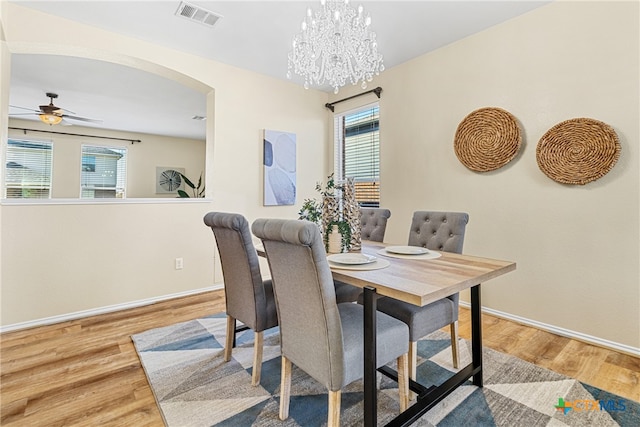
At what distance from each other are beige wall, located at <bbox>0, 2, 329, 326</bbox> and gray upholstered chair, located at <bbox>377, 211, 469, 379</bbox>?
2.22m

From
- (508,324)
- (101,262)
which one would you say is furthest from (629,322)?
(101,262)

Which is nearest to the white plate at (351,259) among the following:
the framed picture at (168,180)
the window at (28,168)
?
the framed picture at (168,180)

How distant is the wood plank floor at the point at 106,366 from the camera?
5.18 ft

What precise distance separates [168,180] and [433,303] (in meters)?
7.05

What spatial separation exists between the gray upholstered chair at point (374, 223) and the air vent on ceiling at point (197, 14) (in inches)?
81.8

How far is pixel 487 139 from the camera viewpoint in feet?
9.18

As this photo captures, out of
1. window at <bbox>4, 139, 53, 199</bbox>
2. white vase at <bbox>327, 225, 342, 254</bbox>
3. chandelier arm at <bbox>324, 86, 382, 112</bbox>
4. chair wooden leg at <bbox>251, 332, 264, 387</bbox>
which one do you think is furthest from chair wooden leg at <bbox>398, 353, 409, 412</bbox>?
window at <bbox>4, 139, 53, 199</bbox>

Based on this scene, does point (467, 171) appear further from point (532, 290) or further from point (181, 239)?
point (181, 239)

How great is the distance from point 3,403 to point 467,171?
3.67 m

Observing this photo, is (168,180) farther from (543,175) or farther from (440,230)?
(543,175)

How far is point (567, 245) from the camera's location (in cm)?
241

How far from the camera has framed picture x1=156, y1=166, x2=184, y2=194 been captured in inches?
281

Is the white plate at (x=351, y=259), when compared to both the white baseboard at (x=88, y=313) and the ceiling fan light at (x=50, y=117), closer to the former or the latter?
the white baseboard at (x=88, y=313)

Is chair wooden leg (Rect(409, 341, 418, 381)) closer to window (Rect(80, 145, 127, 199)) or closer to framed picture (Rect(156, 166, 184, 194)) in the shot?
window (Rect(80, 145, 127, 199))
